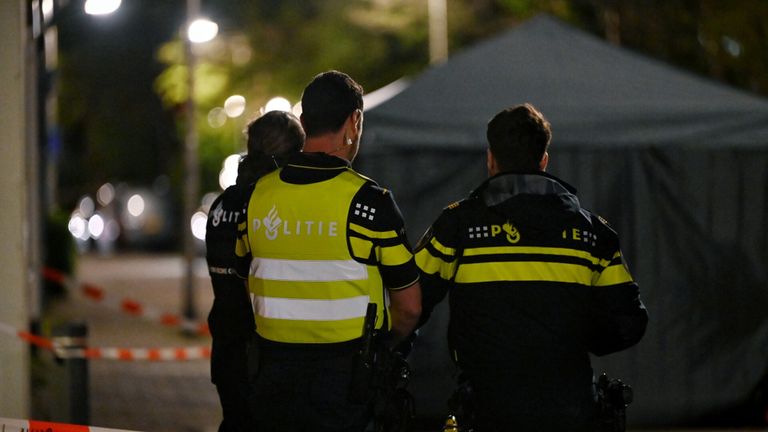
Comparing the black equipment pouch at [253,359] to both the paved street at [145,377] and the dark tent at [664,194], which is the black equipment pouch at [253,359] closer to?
the dark tent at [664,194]

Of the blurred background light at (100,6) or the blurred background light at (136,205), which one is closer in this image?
the blurred background light at (100,6)

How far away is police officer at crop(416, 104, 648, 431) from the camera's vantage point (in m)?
3.88

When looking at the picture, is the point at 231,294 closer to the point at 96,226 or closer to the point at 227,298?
the point at 227,298

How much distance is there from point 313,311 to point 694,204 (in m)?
5.04

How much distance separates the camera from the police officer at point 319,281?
3746 mm

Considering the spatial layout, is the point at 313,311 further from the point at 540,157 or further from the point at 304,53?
the point at 304,53

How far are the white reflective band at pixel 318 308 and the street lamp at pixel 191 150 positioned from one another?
12436mm

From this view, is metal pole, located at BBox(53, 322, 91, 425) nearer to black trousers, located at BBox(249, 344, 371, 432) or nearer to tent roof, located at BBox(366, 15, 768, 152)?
tent roof, located at BBox(366, 15, 768, 152)

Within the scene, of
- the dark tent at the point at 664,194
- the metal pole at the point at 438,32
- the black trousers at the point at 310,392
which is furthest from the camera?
the metal pole at the point at 438,32

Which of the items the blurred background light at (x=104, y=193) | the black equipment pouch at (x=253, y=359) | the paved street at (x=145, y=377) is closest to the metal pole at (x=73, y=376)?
the paved street at (x=145, y=377)

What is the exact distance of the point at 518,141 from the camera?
4.02 metres

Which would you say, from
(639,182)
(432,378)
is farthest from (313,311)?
(639,182)

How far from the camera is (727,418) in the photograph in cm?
819

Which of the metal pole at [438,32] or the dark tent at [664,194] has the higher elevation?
the metal pole at [438,32]
